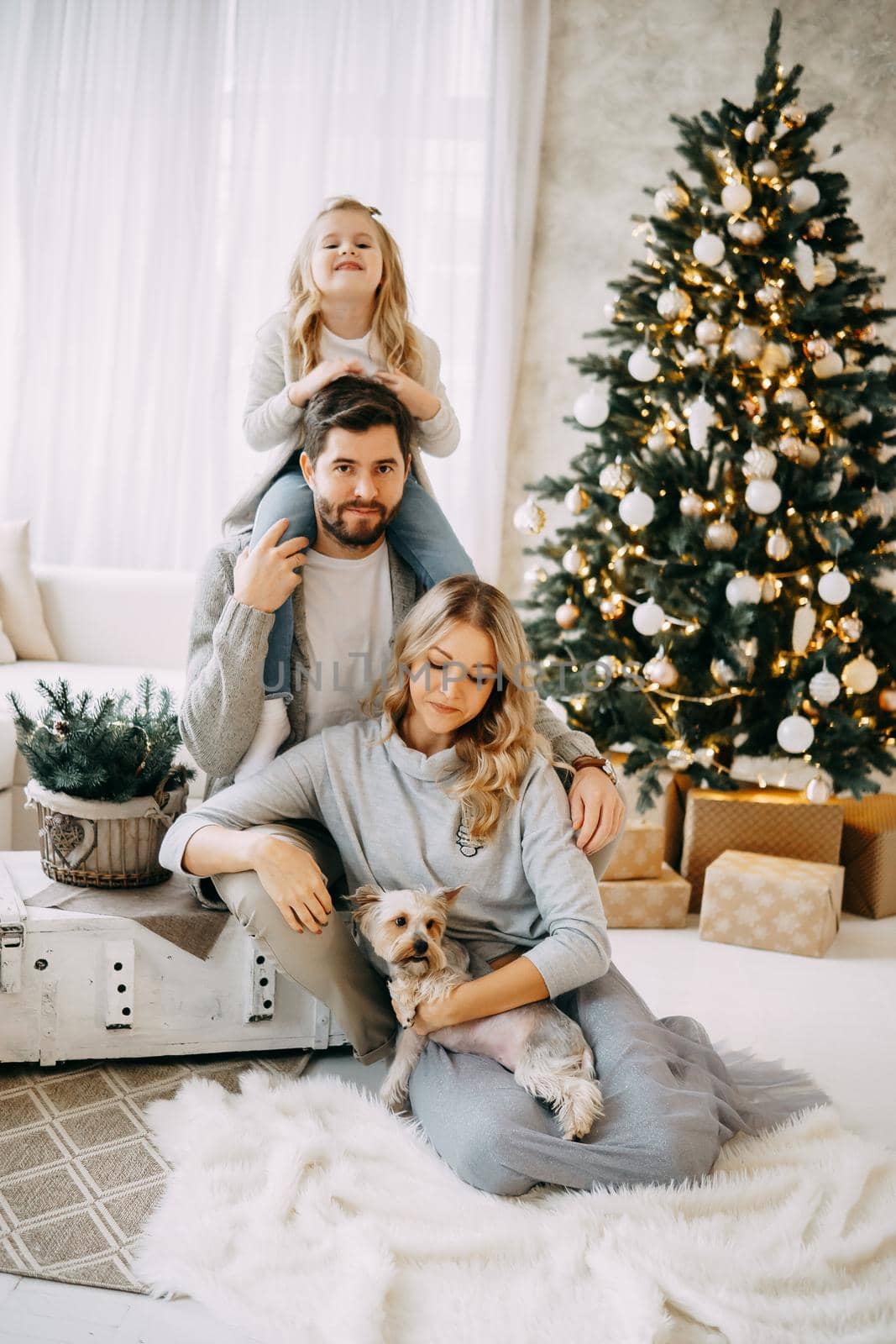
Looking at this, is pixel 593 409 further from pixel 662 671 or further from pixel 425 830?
pixel 425 830

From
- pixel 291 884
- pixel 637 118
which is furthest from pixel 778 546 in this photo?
pixel 637 118

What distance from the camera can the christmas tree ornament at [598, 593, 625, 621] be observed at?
10.1 ft

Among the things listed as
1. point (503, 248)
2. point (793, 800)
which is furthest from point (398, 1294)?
point (503, 248)

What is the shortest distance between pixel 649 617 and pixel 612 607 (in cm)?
20

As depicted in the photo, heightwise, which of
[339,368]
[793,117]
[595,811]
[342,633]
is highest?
[793,117]

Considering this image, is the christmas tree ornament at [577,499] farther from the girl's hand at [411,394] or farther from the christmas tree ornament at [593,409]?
the girl's hand at [411,394]

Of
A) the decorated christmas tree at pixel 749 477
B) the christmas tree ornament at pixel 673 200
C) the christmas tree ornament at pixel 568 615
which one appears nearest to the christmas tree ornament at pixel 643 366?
the decorated christmas tree at pixel 749 477

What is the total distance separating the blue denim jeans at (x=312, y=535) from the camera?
6.67ft

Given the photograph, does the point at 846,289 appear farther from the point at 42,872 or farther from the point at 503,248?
the point at 42,872

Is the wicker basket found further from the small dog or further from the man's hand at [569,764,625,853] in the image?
the man's hand at [569,764,625,853]

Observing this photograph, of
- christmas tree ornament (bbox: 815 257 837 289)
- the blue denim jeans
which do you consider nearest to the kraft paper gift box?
the blue denim jeans

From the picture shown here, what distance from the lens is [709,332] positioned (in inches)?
114

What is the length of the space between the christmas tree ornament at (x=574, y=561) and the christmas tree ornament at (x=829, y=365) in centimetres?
76

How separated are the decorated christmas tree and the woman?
112 cm
